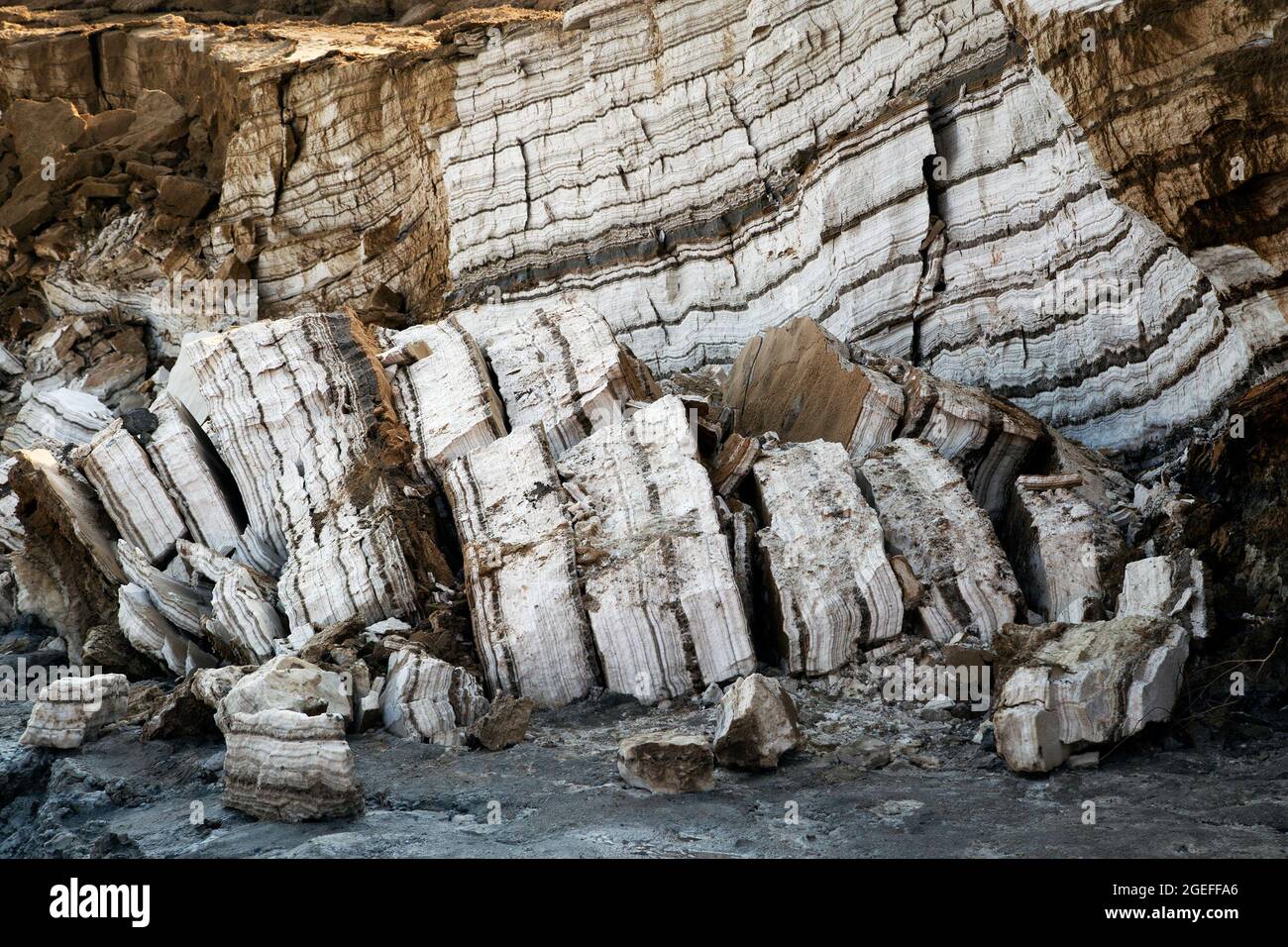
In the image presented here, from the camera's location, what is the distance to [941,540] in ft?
23.2

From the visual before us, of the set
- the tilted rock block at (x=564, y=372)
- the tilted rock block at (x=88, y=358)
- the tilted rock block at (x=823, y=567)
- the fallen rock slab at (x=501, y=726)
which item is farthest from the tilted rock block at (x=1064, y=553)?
the tilted rock block at (x=88, y=358)

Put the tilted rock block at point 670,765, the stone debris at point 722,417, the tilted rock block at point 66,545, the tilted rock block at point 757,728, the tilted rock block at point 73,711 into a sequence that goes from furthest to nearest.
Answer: the tilted rock block at point 66,545, the stone debris at point 722,417, the tilted rock block at point 73,711, the tilted rock block at point 757,728, the tilted rock block at point 670,765

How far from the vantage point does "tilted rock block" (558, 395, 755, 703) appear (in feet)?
21.3

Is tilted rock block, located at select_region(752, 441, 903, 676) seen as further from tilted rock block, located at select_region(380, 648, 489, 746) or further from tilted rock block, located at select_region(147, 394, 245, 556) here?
tilted rock block, located at select_region(147, 394, 245, 556)

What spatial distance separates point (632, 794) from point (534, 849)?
2.41 ft

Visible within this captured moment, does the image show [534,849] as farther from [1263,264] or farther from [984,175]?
[984,175]

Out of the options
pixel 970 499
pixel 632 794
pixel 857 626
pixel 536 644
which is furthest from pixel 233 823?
pixel 970 499

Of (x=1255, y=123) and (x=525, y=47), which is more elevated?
(x=525, y=47)

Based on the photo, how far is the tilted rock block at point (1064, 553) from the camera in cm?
665

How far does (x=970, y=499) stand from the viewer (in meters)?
7.32

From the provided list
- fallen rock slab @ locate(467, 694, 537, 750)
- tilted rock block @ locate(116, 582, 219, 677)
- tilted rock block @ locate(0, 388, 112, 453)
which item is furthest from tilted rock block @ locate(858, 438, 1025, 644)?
tilted rock block @ locate(0, 388, 112, 453)

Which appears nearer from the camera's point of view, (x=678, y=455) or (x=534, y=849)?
(x=534, y=849)

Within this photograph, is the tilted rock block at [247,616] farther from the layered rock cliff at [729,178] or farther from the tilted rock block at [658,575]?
the layered rock cliff at [729,178]

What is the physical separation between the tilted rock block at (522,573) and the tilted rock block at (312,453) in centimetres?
52
